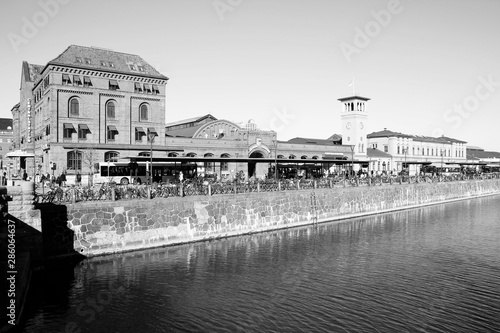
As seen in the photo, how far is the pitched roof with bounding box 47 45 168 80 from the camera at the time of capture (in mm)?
53906

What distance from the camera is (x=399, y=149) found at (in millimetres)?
98375

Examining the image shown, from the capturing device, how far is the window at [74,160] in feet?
170

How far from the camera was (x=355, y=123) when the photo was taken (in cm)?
8550

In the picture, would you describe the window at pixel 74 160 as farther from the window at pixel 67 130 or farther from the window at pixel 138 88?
the window at pixel 138 88

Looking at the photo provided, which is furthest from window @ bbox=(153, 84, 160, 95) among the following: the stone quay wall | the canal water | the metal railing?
the canal water

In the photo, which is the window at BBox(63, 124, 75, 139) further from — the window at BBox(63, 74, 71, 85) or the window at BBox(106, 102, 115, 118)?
the window at BBox(63, 74, 71, 85)

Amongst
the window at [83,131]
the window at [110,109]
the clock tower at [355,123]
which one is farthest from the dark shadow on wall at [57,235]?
the clock tower at [355,123]

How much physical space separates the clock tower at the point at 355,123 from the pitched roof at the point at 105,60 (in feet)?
137

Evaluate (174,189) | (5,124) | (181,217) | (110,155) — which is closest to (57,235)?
(181,217)

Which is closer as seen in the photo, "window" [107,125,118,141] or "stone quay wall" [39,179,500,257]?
"stone quay wall" [39,179,500,257]

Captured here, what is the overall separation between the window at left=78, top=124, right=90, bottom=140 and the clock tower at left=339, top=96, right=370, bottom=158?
171ft

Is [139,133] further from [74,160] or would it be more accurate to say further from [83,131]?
[74,160]

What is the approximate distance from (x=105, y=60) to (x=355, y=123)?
50347 millimetres

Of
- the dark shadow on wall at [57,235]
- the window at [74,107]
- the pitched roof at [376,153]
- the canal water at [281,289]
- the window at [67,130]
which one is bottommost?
the canal water at [281,289]
